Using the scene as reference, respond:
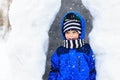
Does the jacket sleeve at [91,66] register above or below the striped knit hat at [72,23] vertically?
below

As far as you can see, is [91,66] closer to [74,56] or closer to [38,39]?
[74,56]

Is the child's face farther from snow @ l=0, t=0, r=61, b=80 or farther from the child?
snow @ l=0, t=0, r=61, b=80

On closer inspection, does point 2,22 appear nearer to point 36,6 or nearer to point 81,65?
point 36,6

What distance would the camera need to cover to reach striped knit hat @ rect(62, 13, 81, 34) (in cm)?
415

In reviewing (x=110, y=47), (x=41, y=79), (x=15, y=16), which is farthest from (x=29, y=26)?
(x=110, y=47)

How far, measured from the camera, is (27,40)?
4.19 meters

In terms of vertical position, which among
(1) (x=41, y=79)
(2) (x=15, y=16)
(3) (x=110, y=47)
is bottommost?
(1) (x=41, y=79)

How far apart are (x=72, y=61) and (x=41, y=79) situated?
33cm

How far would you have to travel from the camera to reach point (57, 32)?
4473 millimetres

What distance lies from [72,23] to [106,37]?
0.33 metres

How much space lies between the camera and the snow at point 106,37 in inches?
163

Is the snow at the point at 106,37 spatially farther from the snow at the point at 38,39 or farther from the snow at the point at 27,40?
the snow at the point at 27,40

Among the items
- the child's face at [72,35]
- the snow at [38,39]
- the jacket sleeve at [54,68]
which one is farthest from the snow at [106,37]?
the jacket sleeve at [54,68]

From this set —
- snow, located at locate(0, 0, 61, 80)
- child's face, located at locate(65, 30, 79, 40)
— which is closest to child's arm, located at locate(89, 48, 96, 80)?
child's face, located at locate(65, 30, 79, 40)
